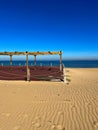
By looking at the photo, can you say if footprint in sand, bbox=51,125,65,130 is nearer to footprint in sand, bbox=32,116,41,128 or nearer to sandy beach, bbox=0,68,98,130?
sandy beach, bbox=0,68,98,130

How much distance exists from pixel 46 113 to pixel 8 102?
2.48 meters

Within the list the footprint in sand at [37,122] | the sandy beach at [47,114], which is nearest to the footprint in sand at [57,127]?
the sandy beach at [47,114]

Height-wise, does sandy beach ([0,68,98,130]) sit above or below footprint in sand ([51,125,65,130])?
above

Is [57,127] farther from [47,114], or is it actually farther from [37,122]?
[47,114]

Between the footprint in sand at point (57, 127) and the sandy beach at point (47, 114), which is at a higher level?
the sandy beach at point (47, 114)

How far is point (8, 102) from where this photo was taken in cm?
895

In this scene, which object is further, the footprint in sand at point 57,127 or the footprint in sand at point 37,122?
the footprint in sand at point 37,122

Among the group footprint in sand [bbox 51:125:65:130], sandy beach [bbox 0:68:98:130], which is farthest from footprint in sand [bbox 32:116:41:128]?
footprint in sand [bbox 51:125:65:130]

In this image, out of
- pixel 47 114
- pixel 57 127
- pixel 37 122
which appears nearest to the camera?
pixel 57 127

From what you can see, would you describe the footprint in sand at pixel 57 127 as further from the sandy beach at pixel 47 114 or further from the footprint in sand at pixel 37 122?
the footprint in sand at pixel 37 122

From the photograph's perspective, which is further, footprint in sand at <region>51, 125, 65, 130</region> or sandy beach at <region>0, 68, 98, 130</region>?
sandy beach at <region>0, 68, 98, 130</region>

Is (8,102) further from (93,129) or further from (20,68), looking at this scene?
(20,68)

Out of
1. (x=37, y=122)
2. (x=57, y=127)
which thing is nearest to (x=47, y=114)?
(x=37, y=122)

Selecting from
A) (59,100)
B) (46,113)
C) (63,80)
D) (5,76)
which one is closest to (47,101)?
(59,100)
